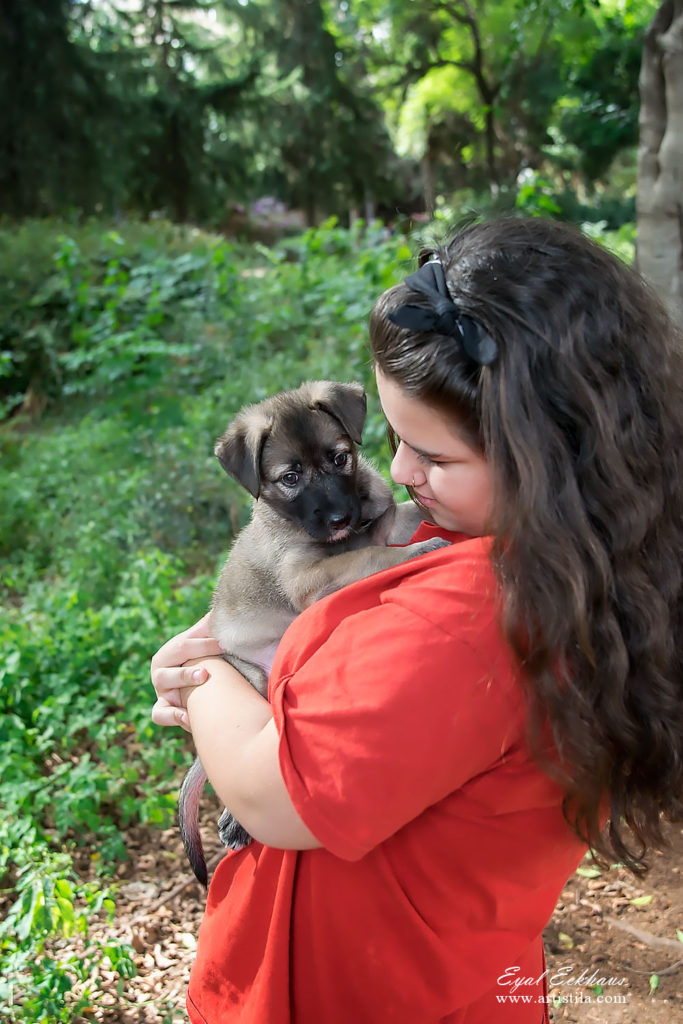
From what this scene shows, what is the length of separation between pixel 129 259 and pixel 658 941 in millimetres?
9759

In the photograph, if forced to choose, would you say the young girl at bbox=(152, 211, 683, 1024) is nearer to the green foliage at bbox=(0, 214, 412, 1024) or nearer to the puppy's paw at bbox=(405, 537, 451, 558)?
the puppy's paw at bbox=(405, 537, 451, 558)

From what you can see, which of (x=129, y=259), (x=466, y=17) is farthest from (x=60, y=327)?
(x=466, y=17)

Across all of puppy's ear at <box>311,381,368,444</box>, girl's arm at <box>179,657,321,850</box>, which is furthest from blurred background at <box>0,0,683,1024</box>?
girl's arm at <box>179,657,321,850</box>

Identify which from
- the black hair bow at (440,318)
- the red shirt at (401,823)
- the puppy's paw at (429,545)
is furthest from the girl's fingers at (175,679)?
the black hair bow at (440,318)

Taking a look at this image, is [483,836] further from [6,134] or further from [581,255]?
[6,134]

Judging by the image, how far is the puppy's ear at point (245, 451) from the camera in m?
2.88

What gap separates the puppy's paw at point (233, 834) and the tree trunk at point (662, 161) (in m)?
3.65

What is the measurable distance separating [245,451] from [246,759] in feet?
5.10

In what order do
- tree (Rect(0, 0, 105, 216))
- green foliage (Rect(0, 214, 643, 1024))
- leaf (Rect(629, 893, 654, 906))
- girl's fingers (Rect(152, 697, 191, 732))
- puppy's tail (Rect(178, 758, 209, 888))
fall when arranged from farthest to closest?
1. tree (Rect(0, 0, 105, 216))
2. leaf (Rect(629, 893, 654, 906))
3. green foliage (Rect(0, 214, 643, 1024))
4. puppy's tail (Rect(178, 758, 209, 888))
5. girl's fingers (Rect(152, 697, 191, 732))

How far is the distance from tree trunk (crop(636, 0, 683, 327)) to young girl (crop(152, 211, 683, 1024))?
11.2ft

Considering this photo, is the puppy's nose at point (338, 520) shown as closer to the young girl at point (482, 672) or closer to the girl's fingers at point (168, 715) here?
the girl's fingers at point (168, 715)

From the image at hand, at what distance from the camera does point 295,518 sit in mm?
2834

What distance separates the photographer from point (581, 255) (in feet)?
4.92

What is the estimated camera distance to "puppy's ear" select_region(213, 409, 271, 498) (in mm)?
Result: 2885
